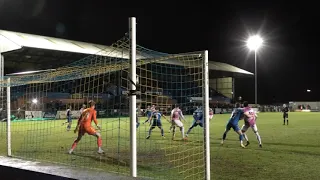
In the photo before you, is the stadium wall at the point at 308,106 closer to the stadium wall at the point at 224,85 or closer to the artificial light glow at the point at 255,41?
the stadium wall at the point at 224,85

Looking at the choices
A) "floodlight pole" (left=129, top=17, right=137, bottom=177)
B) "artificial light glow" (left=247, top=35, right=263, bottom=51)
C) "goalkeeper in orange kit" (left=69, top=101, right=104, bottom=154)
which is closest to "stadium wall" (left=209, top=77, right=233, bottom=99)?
"artificial light glow" (left=247, top=35, right=263, bottom=51)

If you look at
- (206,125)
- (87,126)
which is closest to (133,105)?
(206,125)

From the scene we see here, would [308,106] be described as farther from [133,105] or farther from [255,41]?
[133,105]

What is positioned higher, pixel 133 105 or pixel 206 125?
pixel 133 105

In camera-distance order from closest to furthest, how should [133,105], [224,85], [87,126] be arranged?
1. [133,105]
2. [87,126]
3. [224,85]

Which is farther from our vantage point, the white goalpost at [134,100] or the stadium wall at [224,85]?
the stadium wall at [224,85]

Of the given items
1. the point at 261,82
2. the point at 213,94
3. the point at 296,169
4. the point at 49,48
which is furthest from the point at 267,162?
the point at 261,82

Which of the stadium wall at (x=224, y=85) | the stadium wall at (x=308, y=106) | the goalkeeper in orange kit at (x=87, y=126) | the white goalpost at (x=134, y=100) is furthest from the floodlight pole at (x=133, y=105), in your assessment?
the stadium wall at (x=308, y=106)

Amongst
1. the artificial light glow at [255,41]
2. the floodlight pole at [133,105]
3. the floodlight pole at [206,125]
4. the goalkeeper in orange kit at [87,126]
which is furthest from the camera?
the artificial light glow at [255,41]

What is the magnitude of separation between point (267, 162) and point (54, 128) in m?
19.3

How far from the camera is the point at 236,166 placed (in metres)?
10.0

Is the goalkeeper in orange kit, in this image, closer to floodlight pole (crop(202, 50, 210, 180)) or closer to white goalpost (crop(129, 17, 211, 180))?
white goalpost (crop(129, 17, 211, 180))

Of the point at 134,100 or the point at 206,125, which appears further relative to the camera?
the point at 206,125

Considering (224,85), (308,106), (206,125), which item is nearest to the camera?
(206,125)
